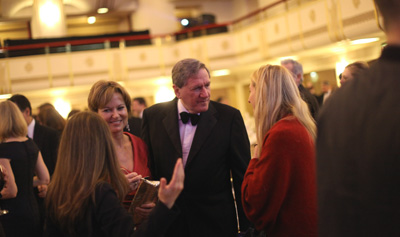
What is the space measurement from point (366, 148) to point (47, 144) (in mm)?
3978

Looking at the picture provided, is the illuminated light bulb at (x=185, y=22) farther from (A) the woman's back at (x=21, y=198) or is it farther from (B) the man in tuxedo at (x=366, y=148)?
(B) the man in tuxedo at (x=366, y=148)

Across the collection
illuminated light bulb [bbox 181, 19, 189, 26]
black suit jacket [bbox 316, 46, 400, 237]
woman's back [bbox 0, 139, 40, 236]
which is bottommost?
woman's back [bbox 0, 139, 40, 236]

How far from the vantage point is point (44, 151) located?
15.0 ft

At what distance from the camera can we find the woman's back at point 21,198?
3551 millimetres

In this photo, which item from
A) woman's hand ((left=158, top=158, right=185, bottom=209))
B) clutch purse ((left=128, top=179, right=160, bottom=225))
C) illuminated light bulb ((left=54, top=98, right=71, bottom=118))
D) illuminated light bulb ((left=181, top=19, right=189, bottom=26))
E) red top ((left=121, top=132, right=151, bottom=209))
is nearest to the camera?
woman's hand ((left=158, top=158, right=185, bottom=209))

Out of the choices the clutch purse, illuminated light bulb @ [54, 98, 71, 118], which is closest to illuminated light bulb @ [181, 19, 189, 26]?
illuminated light bulb @ [54, 98, 71, 118]

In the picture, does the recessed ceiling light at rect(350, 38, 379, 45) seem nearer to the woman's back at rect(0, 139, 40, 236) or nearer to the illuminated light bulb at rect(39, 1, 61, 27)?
the woman's back at rect(0, 139, 40, 236)

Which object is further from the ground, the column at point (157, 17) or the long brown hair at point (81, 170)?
the column at point (157, 17)

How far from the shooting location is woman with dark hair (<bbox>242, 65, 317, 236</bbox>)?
2432 mm

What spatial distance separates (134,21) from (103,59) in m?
5.37

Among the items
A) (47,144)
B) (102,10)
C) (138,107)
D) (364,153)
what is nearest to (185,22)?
(102,10)

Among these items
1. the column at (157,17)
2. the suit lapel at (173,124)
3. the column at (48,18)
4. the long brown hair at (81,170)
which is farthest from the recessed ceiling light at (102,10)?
the long brown hair at (81,170)

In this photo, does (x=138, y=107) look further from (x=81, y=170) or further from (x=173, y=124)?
(x=81, y=170)

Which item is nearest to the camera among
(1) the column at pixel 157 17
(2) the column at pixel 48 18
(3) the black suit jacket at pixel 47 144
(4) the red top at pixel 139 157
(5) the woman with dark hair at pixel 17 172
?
(4) the red top at pixel 139 157
